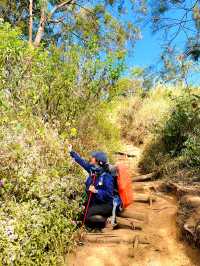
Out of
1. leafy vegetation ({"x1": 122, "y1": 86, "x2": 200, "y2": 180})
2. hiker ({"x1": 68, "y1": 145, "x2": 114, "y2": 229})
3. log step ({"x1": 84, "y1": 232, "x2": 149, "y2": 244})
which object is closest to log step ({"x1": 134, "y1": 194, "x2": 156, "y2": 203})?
leafy vegetation ({"x1": 122, "y1": 86, "x2": 200, "y2": 180})

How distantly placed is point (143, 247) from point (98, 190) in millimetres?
1171

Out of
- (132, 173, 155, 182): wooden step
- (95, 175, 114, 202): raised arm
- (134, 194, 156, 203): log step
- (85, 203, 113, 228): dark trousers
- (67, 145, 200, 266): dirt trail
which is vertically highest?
(132, 173, 155, 182): wooden step

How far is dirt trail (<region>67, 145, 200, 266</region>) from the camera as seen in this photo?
22.1 feet

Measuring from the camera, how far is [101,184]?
7.75m

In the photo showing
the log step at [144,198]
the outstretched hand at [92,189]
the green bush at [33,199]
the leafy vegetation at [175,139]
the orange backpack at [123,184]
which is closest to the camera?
the green bush at [33,199]

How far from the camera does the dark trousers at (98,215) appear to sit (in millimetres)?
7672

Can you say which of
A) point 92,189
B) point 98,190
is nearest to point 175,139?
point 98,190

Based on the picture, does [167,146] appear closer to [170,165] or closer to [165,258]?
[170,165]

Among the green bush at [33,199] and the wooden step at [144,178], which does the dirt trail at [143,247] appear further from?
the wooden step at [144,178]

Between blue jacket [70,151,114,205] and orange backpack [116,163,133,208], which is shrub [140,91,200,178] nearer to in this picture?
orange backpack [116,163,133,208]

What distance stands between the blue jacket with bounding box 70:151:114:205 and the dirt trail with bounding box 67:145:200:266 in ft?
1.62

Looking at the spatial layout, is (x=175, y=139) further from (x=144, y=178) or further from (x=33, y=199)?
(x=33, y=199)

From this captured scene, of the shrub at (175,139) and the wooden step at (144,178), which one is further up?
the shrub at (175,139)

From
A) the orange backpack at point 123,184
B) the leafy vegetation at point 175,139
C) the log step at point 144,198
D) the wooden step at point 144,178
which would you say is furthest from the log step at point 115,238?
the wooden step at point 144,178
